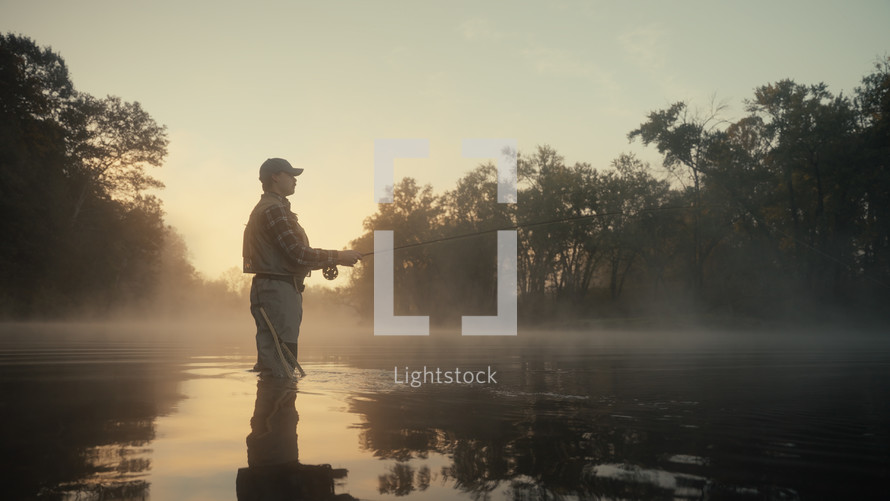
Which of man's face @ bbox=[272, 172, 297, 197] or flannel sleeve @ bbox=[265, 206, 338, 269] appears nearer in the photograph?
flannel sleeve @ bbox=[265, 206, 338, 269]

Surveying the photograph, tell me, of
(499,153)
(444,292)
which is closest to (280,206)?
(499,153)

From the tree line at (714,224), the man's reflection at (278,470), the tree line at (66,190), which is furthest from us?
the tree line at (714,224)

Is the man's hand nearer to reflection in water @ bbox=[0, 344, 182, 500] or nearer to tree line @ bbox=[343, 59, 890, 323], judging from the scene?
reflection in water @ bbox=[0, 344, 182, 500]

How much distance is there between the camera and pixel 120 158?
43.4 meters

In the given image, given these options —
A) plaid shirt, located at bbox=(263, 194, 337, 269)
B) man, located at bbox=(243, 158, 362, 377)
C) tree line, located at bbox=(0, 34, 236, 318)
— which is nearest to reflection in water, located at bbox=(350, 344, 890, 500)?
man, located at bbox=(243, 158, 362, 377)

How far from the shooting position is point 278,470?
2.51m

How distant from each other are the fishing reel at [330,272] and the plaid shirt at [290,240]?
0.23 meters

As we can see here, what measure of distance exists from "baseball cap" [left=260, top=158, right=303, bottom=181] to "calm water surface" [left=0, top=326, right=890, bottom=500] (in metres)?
2.01

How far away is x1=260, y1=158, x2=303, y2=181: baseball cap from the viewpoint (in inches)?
256

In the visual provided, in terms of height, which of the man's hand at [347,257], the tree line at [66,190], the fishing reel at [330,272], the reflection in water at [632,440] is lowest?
the reflection in water at [632,440]

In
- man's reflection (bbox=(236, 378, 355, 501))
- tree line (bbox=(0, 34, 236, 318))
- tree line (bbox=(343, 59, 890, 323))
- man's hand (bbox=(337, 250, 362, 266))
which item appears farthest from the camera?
tree line (bbox=(343, 59, 890, 323))

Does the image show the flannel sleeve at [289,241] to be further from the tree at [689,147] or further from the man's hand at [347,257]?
the tree at [689,147]

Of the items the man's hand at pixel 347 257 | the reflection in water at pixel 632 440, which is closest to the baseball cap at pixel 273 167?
the man's hand at pixel 347 257

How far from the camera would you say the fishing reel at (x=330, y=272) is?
254 inches
